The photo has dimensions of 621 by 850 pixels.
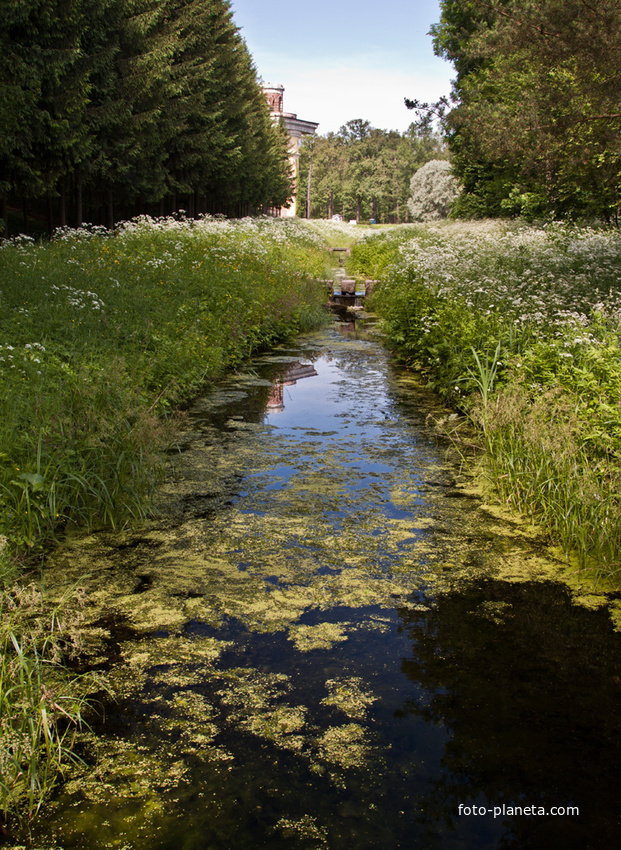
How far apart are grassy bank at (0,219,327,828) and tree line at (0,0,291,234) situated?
4.97 meters

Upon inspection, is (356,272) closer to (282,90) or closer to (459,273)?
(459,273)

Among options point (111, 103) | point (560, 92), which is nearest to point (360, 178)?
point (111, 103)

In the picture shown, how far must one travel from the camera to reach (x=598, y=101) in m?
10.0

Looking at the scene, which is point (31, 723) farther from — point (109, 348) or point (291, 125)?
point (291, 125)

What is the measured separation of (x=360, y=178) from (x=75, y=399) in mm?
97032

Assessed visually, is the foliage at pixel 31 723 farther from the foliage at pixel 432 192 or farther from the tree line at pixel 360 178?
the tree line at pixel 360 178

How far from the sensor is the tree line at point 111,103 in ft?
48.0

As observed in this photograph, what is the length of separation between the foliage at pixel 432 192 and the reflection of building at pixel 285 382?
230ft

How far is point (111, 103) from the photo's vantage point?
59.0ft

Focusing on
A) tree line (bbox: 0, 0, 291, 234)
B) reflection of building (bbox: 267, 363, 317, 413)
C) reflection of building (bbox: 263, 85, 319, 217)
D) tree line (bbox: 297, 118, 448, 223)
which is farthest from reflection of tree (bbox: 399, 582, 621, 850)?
tree line (bbox: 297, 118, 448, 223)

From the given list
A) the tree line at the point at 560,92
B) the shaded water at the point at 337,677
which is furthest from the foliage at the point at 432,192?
the shaded water at the point at 337,677

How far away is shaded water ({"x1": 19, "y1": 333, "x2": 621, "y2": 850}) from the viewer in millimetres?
2277

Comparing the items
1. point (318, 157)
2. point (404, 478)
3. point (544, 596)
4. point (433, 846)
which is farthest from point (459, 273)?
point (318, 157)

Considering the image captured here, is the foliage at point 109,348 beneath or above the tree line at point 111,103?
beneath
